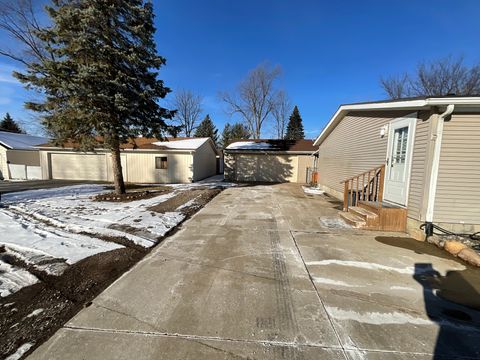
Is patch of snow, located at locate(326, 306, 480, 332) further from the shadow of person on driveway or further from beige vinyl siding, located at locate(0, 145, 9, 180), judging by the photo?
beige vinyl siding, located at locate(0, 145, 9, 180)

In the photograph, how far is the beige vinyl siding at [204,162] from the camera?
1620 cm

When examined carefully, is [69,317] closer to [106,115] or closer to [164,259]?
[164,259]


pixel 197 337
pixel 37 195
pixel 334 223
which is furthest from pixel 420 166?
pixel 37 195

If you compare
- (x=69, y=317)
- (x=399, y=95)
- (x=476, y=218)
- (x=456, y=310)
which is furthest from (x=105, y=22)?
(x=399, y=95)

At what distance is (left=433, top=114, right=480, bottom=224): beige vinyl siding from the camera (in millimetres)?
4512

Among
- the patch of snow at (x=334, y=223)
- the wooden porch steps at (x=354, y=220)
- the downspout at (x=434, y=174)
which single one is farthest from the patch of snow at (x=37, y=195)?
the downspout at (x=434, y=174)

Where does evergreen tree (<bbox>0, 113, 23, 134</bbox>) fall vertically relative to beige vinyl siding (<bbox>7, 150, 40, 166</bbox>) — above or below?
above

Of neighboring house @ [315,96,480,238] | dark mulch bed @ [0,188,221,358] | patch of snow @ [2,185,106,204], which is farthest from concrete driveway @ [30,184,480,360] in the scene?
patch of snow @ [2,185,106,204]

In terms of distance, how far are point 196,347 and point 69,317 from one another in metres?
1.40

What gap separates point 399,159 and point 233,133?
33.2m

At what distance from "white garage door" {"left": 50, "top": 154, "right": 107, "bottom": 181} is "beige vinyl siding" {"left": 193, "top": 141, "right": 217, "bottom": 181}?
6704 mm

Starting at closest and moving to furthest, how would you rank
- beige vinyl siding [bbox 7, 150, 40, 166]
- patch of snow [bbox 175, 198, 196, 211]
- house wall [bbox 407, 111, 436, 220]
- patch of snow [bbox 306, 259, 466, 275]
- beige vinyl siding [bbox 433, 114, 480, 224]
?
patch of snow [bbox 306, 259, 466, 275] < beige vinyl siding [bbox 433, 114, 480, 224] < house wall [bbox 407, 111, 436, 220] < patch of snow [bbox 175, 198, 196, 211] < beige vinyl siding [bbox 7, 150, 40, 166]

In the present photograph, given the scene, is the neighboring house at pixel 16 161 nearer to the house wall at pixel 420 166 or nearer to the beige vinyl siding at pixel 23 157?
the beige vinyl siding at pixel 23 157

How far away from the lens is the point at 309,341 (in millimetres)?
2004
